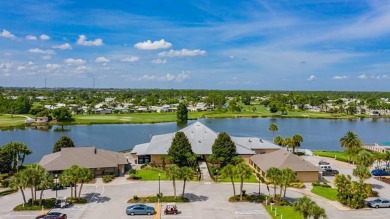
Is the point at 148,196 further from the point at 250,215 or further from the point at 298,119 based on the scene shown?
the point at 298,119

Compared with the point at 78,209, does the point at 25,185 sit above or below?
above

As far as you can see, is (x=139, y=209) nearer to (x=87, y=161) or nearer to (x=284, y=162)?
(x=87, y=161)

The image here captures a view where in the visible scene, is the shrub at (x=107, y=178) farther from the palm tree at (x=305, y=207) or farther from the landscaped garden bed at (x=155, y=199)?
the palm tree at (x=305, y=207)

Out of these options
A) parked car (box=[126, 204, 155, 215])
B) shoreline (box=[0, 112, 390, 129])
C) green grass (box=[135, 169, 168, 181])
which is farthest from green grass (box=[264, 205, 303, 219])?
shoreline (box=[0, 112, 390, 129])

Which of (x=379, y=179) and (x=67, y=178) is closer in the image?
(x=67, y=178)

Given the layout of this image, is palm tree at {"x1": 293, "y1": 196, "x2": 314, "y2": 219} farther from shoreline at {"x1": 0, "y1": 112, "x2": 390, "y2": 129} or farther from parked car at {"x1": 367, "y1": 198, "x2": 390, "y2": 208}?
shoreline at {"x1": 0, "y1": 112, "x2": 390, "y2": 129}

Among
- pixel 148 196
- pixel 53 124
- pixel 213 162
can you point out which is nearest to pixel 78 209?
pixel 148 196

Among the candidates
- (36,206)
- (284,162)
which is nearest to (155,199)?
(36,206)
